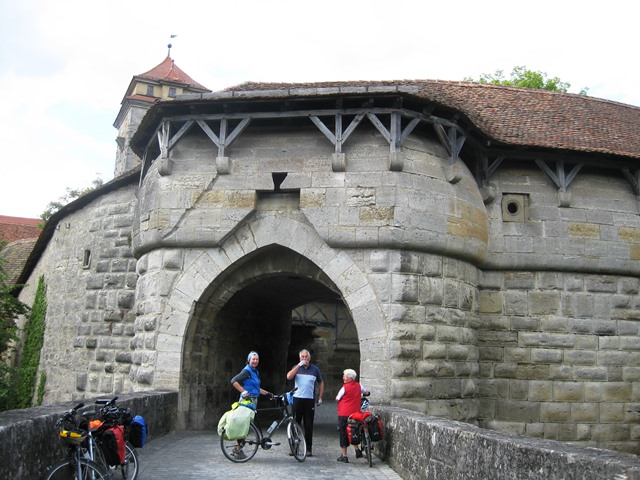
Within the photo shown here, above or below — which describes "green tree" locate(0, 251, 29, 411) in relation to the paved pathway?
above

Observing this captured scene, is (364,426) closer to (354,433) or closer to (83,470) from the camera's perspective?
(354,433)

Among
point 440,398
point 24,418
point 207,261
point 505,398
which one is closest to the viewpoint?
point 24,418

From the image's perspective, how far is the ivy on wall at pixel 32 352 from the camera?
15.1m

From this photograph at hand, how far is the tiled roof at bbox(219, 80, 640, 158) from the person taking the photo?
10898 mm

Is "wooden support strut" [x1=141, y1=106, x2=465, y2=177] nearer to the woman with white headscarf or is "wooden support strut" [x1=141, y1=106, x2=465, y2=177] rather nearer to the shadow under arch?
the shadow under arch

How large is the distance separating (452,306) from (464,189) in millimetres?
1863

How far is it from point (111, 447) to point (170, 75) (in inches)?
1135

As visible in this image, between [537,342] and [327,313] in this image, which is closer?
[537,342]

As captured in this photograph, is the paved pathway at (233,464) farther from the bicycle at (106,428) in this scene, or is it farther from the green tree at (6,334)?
Answer: the green tree at (6,334)

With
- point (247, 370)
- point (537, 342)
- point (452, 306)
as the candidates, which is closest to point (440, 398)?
point (452, 306)

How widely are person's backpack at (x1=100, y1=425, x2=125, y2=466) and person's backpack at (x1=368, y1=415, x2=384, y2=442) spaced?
299cm

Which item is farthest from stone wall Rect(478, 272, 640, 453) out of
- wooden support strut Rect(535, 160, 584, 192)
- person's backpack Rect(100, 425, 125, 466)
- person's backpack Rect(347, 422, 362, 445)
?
person's backpack Rect(100, 425, 125, 466)

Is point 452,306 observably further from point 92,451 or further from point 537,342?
point 92,451

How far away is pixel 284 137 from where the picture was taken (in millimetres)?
10125
